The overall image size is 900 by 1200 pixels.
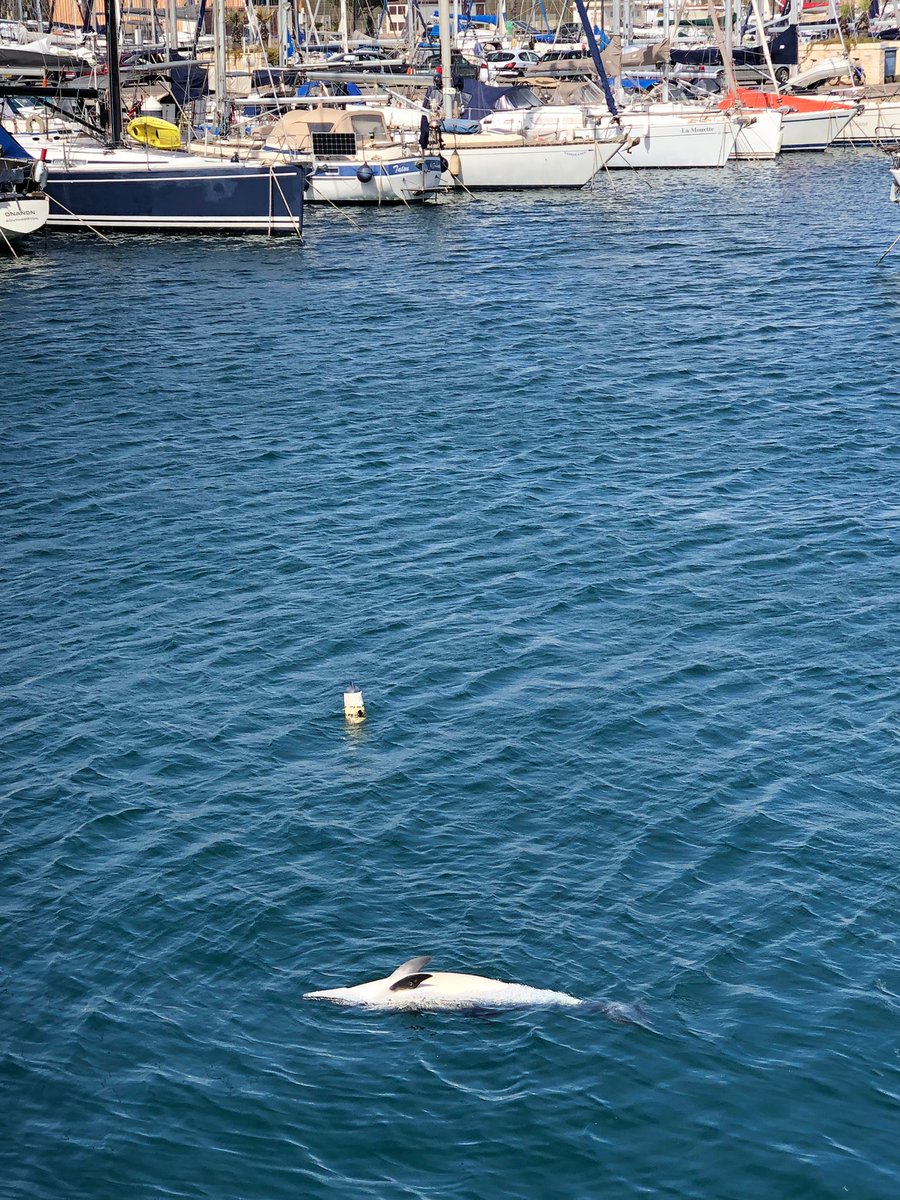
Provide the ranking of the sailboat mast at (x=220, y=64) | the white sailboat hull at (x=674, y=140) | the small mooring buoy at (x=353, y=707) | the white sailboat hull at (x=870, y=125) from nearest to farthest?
the small mooring buoy at (x=353, y=707)
the sailboat mast at (x=220, y=64)
the white sailboat hull at (x=674, y=140)
the white sailboat hull at (x=870, y=125)

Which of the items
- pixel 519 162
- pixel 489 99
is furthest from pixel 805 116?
pixel 519 162

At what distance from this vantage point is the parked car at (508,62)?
280ft

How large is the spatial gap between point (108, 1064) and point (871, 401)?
26317 mm

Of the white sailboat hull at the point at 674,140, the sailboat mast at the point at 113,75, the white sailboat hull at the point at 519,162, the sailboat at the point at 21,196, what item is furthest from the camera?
the white sailboat hull at the point at 674,140

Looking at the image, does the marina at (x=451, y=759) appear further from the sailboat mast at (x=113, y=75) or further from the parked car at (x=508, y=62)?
the parked car at (x=508, y=62)

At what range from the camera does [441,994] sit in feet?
47.8

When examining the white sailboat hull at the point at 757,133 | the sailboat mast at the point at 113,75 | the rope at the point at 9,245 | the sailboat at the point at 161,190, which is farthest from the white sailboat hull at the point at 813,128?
the rope at the point at 9,245

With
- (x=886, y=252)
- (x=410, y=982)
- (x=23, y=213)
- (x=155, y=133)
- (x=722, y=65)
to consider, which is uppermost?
(x=722, y=65)

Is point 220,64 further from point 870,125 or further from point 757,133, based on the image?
point 870,125

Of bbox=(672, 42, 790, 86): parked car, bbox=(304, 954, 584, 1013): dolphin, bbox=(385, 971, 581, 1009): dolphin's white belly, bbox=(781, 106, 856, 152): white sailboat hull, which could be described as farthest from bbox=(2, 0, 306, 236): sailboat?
bbox=(385, 971, 581, 1009): dolphin's white belly

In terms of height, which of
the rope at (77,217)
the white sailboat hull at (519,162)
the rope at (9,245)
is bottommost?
the rope at (9,245)

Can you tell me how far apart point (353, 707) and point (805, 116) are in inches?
2781

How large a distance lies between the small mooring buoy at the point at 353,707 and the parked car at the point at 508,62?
6953 cm

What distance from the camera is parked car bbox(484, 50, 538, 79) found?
3364 inches
